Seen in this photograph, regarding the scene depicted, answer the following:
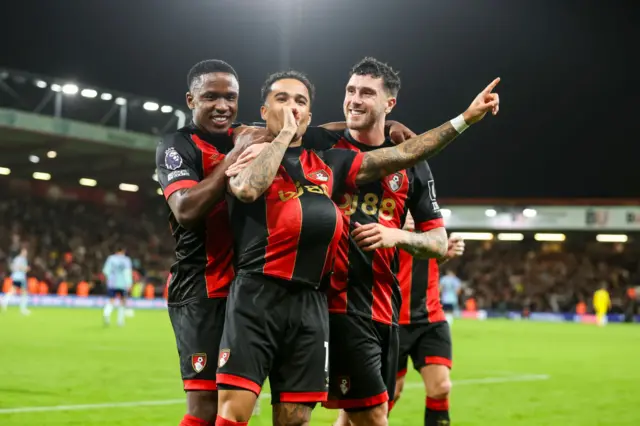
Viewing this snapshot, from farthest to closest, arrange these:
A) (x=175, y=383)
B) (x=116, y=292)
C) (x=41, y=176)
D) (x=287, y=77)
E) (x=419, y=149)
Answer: (x=41, y=176) < (x=116, y=292) < (x=175, y=383) < (x=419, y=149) < (x=287, y=77)

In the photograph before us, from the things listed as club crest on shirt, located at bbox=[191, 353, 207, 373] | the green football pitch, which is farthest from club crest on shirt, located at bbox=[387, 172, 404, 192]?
the green football pitch

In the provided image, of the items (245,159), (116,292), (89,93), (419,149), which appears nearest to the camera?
(245,159)

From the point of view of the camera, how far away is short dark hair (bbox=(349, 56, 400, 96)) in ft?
17.5

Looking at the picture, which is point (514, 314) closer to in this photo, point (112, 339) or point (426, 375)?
point (112, 339)

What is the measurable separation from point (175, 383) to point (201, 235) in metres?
7.11

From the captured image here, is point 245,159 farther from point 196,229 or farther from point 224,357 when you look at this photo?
point 224,357

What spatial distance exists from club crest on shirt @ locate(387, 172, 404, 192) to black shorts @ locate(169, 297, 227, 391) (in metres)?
1.19

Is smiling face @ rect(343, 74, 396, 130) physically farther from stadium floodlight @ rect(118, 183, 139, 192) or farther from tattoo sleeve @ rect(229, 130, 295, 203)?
stadium floodlight @ rect(118, 183, 139, 192)

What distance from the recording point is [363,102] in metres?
5.29

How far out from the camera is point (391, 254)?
5.25m

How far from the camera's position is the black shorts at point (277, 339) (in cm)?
424

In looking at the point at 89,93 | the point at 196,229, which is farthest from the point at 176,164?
the point at 89,93

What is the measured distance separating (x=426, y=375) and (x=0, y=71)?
90.1 ft

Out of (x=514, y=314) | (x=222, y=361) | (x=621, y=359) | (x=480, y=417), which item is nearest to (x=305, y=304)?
(x=222, y=361)
